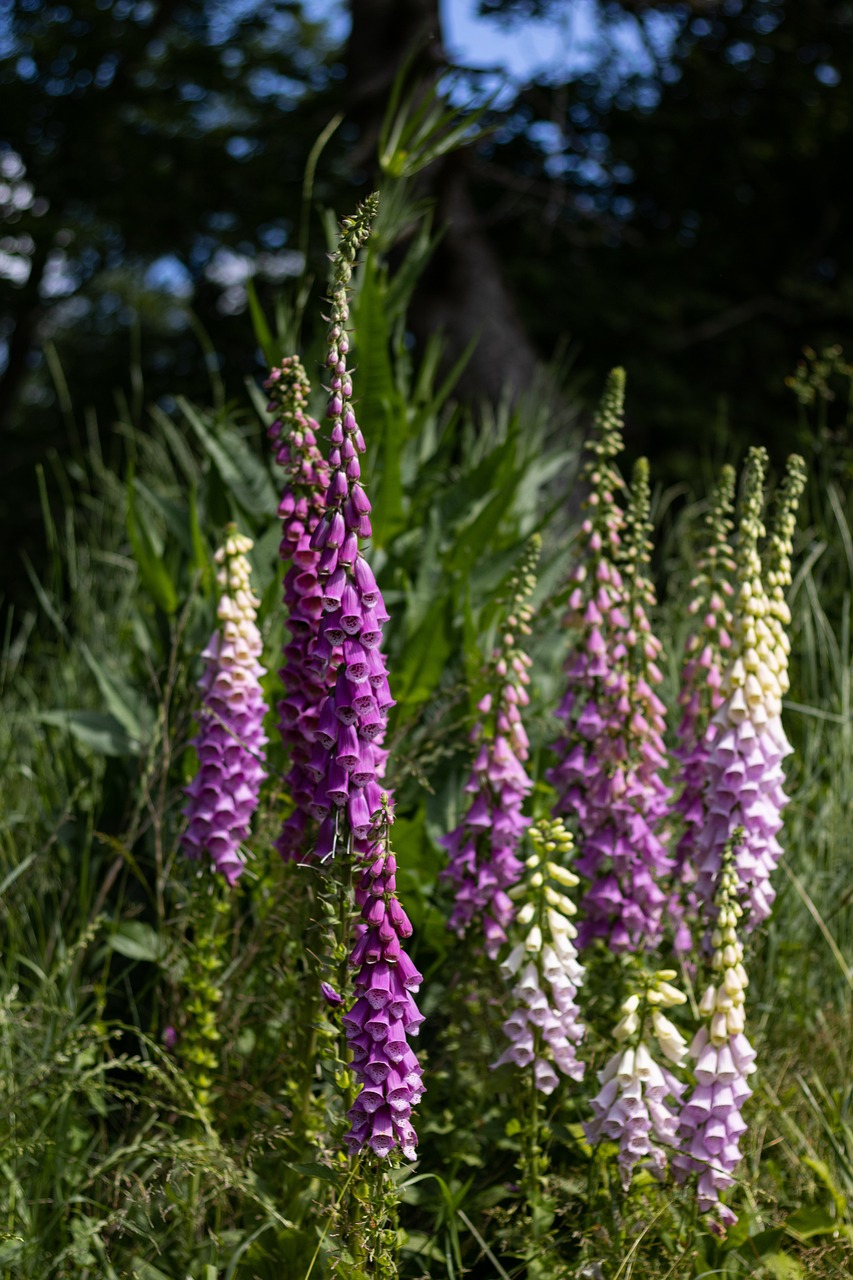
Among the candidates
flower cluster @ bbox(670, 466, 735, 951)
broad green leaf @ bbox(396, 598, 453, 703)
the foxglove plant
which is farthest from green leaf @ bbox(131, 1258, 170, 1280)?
broad green leaf @ bbox(396, 598, 453, 703)

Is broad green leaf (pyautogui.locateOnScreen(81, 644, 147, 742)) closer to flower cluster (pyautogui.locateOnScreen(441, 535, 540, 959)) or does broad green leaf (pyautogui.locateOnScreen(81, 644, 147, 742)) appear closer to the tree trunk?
flower cluster (pyautogui.locateOnScreen(441, 535, 540, 959))

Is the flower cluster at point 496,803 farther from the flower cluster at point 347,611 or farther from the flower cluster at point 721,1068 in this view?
the flower cluster at point 347,611

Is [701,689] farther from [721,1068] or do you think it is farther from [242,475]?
[242,475]

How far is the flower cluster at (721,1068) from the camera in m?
2.05

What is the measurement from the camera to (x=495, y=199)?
33.0ft

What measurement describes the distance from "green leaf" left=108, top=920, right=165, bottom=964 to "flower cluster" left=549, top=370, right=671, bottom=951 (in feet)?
3.28

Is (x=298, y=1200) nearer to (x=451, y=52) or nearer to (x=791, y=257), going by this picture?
(x=451, y=52)

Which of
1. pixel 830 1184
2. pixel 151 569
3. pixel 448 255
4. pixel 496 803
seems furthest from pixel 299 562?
pixel 448 255

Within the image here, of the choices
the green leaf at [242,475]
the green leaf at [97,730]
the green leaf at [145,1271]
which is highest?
the green leaf at [242,475]

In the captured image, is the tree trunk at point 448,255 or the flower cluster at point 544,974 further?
the tree trunk at point 448,255

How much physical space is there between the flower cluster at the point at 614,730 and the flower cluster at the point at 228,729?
0.64m

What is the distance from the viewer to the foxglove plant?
1.76m

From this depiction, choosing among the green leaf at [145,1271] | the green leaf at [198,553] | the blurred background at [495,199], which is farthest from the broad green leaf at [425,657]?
the blurred background at [495,199]

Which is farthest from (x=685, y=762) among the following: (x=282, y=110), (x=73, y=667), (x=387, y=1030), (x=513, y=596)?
(x=282, y=110)
